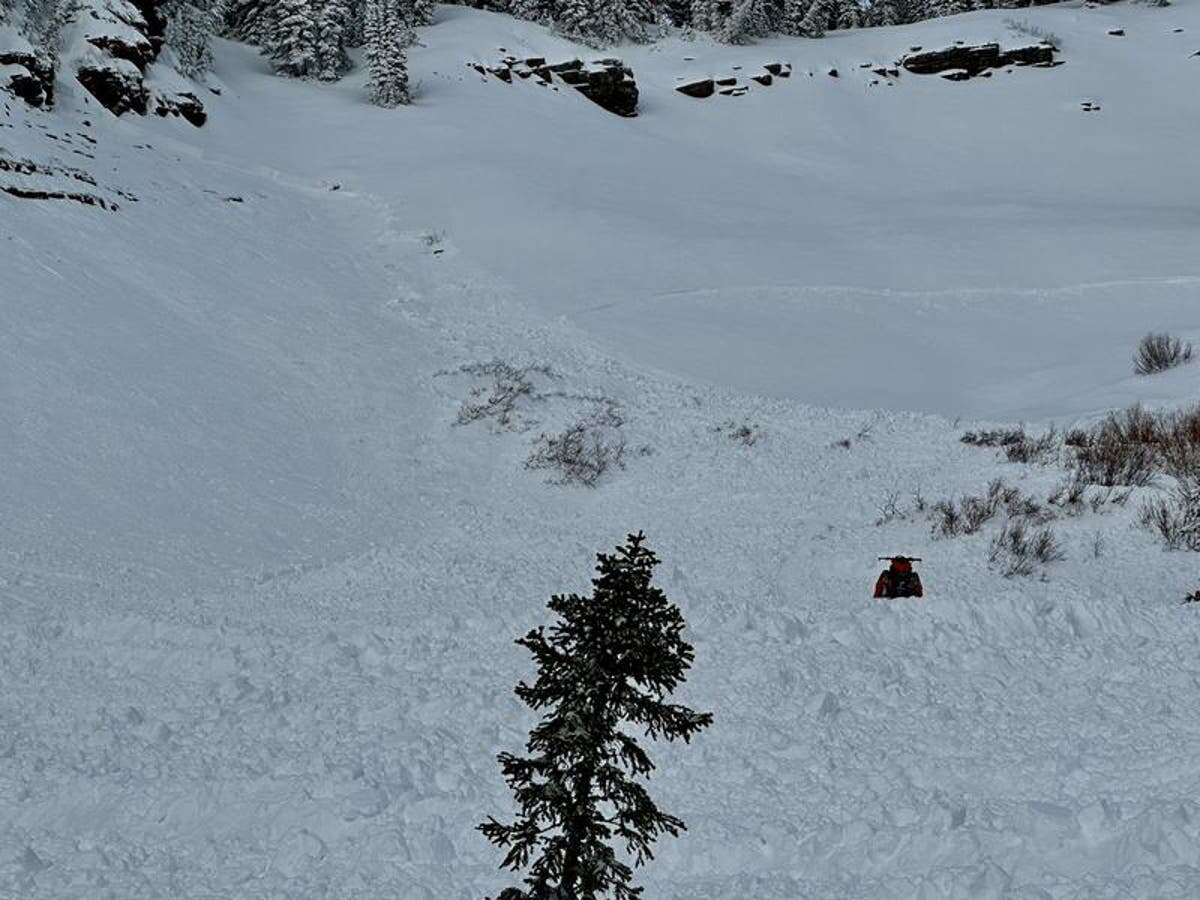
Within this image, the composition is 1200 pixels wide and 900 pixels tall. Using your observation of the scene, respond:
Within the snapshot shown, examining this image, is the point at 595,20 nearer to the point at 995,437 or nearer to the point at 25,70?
the point at 25,70

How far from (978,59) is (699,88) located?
16267mm

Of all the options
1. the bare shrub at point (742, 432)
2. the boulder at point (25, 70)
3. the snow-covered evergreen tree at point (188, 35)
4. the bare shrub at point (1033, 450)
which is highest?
the snow-covered evergreen tree at point (188, 35)

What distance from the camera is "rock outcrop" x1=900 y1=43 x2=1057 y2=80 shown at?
47219mm

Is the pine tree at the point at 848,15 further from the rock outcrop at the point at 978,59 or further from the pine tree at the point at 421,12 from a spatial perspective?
the pine tree at the point at 421,12

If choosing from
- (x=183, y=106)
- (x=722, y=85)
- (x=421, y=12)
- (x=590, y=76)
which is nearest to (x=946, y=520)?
(x=183, y=106)

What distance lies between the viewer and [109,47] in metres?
25.4

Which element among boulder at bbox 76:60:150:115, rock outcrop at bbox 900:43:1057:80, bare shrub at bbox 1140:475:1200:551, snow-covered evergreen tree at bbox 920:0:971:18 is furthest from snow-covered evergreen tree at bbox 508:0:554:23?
bare shrub at bbox 1140:475:1200:551

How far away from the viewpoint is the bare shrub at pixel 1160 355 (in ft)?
47.4

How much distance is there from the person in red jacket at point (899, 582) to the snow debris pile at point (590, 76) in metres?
38.2

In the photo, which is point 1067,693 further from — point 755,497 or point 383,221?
point 383,221

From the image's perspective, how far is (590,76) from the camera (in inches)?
1656

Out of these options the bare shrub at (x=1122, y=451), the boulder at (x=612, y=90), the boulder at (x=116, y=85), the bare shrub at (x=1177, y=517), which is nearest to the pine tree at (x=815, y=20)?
the boulder at (x=612, y=90)

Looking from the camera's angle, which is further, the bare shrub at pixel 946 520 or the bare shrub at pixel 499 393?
the bare shrub at pixel 499 393

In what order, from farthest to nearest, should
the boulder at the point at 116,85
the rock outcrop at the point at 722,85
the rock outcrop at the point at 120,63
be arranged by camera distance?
the rock outcrop at the point at 722,85 → the rock outcrop at the point at 120,63 → the boulder at the point at 116,85
